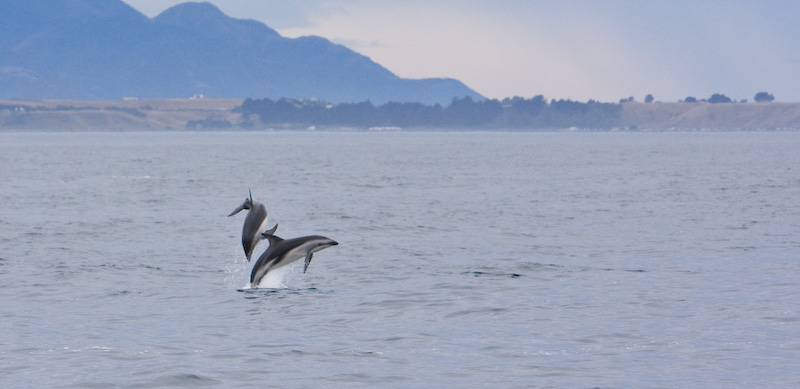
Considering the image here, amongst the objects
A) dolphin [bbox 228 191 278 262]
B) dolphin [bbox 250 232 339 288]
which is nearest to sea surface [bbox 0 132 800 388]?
dolphin [bbox 250 232 339 288]

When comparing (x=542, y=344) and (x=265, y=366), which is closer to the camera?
(x=265, y=366)

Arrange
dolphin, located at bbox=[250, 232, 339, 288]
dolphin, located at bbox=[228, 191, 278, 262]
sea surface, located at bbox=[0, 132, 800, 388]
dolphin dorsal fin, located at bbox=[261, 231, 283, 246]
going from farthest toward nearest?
dolphin, located at bbox=[250, 232, 339, 288], dolphin, located at bbox=[228, 191, 278, 262], dolphin dorsal fin, located at bbox=[261, 231, 283, 246], sea surface, located at bbox=[0, 132, 800, 388]

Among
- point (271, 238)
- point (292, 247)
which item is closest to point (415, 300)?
point (292, 247)

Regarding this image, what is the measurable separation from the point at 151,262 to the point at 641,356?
17205 millimetres

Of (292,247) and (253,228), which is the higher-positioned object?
(253,228)

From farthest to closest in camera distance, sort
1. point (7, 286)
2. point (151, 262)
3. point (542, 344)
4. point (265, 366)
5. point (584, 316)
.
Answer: point (151, 262) < point (7, 286) < point (584, 316) < point (542, 344) < point (265, 366)

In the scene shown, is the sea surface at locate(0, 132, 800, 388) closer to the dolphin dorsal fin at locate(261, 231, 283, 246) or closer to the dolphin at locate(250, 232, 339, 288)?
the dolphin at locate(250, 232, 339, 288)

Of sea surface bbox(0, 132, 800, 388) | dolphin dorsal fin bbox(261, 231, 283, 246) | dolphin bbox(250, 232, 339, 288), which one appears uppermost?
dolphin dorsal fin bbox(261, 231, 283, 246)

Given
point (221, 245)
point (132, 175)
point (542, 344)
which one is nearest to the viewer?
point (542, 344)

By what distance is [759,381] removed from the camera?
15.4 metres

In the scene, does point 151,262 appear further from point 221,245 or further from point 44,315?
point 44,315

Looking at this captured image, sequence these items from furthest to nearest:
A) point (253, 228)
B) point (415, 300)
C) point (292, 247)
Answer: point (415, 300), point (292, 247), point (253, 228)

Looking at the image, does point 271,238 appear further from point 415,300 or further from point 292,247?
point 415,300

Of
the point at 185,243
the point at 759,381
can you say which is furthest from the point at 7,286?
the point at 759,381
